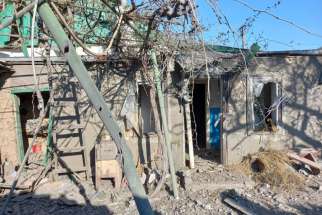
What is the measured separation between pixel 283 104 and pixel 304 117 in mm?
710

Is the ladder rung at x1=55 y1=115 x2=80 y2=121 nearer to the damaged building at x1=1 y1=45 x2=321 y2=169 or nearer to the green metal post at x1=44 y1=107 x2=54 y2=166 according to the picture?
the damaged building at x1=1 y1=45 x2=321 y2=169

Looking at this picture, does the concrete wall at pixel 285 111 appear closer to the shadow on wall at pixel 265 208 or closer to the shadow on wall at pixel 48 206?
the shadow on wall at pixel 265 208

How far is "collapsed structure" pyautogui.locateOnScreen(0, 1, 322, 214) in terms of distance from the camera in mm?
6977

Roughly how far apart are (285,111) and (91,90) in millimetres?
7170

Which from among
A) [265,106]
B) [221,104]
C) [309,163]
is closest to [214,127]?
[265,106]

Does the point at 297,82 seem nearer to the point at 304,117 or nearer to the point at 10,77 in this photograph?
the point at 304,117

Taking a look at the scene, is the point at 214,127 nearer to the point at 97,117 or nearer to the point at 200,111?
the point at 200,111

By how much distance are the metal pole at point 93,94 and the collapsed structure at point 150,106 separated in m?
3.87

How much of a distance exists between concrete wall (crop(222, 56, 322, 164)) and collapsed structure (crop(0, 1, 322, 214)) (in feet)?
0.09

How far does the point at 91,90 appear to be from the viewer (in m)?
2.12

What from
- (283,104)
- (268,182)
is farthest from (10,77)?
(283,104)

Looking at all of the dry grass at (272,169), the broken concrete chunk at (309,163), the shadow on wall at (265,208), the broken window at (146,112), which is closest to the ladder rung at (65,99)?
the broken window at (146,112)

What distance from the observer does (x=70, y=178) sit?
7375 millimetres

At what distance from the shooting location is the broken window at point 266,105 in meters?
8.08
